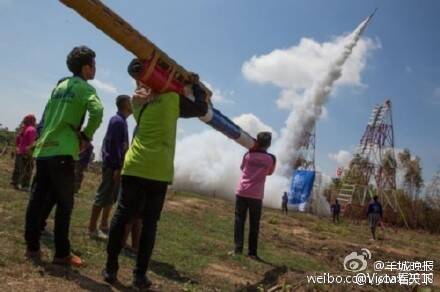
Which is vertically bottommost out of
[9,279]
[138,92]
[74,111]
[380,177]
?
[9,279]

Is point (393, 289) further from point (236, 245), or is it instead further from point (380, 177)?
point (380, 177)

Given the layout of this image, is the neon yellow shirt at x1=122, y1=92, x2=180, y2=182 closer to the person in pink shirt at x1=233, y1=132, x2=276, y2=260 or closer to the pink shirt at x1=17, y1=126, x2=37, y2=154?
the person in pink shirt at x1=233, y1=132, x2=276, y2=260

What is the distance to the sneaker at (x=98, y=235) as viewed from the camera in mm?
6715

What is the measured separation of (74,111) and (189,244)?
4043 millimetres

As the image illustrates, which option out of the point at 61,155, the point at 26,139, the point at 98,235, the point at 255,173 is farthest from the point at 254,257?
the point at 26,139

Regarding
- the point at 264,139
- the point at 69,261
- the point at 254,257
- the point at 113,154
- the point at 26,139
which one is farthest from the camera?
the point at 26,139

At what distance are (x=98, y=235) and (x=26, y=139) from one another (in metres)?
6.17

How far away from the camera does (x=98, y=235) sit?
6.82 meters

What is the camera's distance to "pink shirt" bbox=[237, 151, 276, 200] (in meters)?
8.11

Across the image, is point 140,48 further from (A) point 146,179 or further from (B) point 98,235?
(B) point 98,235

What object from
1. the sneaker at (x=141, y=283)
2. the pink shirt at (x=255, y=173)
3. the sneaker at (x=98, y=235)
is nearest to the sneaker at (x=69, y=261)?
the sneaker at (x=141, y=283)

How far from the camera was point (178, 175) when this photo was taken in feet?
149

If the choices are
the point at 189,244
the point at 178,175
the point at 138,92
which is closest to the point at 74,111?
the point at 138,92

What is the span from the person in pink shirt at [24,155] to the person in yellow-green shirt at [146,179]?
315 inches
